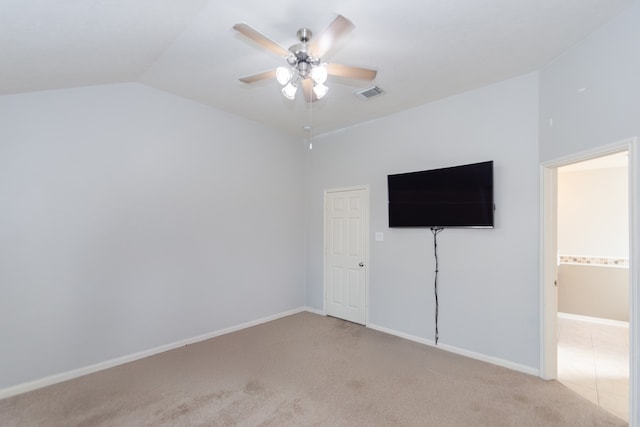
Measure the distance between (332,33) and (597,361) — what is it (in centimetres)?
422

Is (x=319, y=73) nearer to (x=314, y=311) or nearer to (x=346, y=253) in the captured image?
(x=346, y=253)

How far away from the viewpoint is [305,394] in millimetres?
2650

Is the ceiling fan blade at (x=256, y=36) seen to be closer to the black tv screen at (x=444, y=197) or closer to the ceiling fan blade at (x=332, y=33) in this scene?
the ceiling fan blade at (x=332, y=33)

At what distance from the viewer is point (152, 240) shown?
3424 millimetres

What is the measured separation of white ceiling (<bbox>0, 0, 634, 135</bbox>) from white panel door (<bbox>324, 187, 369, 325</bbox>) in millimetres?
1770

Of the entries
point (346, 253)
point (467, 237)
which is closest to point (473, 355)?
point (467, 237)

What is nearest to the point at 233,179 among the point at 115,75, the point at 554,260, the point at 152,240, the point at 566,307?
the point at 152,240

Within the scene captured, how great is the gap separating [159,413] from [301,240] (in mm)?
3143

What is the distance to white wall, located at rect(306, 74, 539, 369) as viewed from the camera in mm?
3025

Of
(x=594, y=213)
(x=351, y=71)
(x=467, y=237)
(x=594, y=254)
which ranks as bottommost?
(x=594, y=254)

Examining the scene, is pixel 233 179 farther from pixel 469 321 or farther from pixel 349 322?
pixel 469 321

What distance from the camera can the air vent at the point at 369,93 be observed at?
333 centimetres

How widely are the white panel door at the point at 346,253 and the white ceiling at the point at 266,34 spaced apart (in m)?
1.77

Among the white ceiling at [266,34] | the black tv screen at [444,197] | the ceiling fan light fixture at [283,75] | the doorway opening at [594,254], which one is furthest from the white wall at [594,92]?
the ceiling fan light fixture at [283,75]
